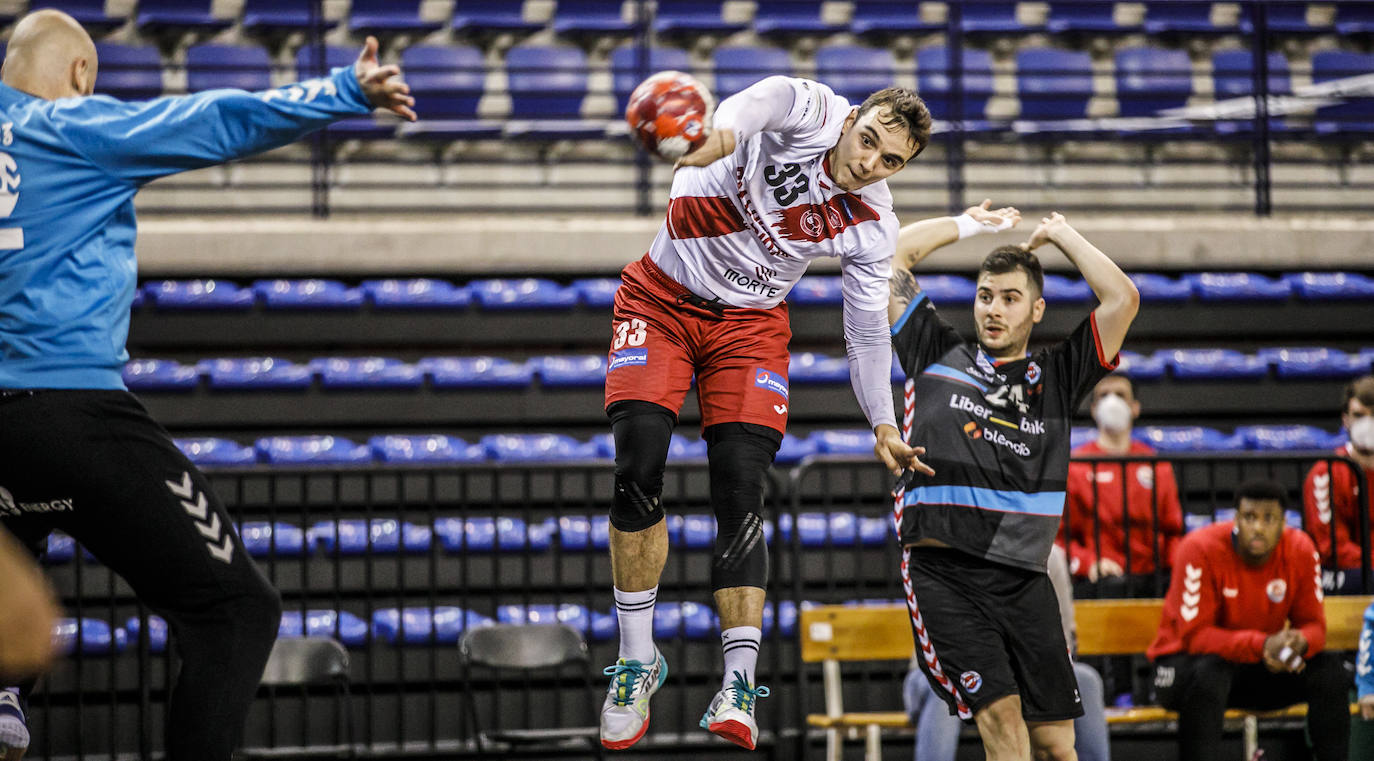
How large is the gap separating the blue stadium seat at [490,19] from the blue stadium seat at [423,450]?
15.6 ft

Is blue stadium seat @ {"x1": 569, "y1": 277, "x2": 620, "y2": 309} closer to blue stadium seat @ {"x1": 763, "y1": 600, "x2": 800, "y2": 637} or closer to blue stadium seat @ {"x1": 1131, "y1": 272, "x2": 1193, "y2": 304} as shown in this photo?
blue stadium seat @ {"x1": 763, "y1": 600, "x2": 800, "y2": 637}

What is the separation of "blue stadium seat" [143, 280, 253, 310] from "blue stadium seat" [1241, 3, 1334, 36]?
8.90 meters

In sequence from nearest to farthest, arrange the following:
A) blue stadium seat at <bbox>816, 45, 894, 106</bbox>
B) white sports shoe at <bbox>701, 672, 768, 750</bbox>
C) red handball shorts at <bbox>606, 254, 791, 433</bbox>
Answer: white sports shoe at <bbox>701, 672, 768, 750</bbox> → red handball shorts at <bbox>606, 254, 791, 433</bbox> → blue stadium seat at <bbox>816, 45, 894, 106</bbox>

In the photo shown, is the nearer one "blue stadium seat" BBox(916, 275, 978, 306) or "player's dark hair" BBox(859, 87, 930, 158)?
"player's dark hair" BBox(859, 87, 930, 158)

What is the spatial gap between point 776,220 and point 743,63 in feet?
30.7

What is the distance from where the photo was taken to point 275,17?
11922mm

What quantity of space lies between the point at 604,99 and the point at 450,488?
225 inches

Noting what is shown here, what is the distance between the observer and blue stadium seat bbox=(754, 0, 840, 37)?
1247 cm

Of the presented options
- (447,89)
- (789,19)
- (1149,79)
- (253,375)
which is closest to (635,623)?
(253,375)

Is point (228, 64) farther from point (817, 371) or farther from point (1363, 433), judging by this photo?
point (1363, 433)

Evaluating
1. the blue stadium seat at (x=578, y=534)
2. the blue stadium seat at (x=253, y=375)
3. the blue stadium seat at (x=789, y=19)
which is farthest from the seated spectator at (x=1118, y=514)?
the blue stadium seat at (x=789, y=19)

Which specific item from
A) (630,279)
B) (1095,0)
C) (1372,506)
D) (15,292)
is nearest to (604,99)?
(1095,0)

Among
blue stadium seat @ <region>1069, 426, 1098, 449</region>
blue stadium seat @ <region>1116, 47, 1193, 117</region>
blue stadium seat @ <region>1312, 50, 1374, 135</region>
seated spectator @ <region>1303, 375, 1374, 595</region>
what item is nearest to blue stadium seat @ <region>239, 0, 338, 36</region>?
blue stadium seat @ <region>1069, 426, 1098, 449</region>

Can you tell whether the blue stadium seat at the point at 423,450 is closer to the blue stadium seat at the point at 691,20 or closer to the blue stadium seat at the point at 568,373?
the blue stadium seat at the point at 568,373
